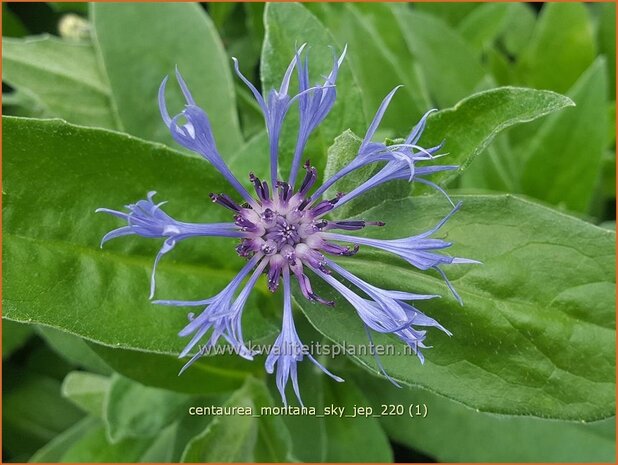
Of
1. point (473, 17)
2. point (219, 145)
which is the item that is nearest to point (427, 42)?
point (473, 17)

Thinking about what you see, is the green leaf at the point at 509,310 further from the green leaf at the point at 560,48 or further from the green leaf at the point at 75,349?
the green leaf at the point at 560,48

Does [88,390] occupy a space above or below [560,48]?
below

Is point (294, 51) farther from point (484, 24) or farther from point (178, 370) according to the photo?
point (484, 24)

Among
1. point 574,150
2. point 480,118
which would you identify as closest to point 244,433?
point 480,118

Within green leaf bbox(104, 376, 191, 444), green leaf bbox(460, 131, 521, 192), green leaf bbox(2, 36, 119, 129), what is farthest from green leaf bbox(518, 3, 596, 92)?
green leaf bbox(104, 376, 191, 444)

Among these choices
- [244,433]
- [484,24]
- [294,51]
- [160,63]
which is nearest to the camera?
[294,51]
